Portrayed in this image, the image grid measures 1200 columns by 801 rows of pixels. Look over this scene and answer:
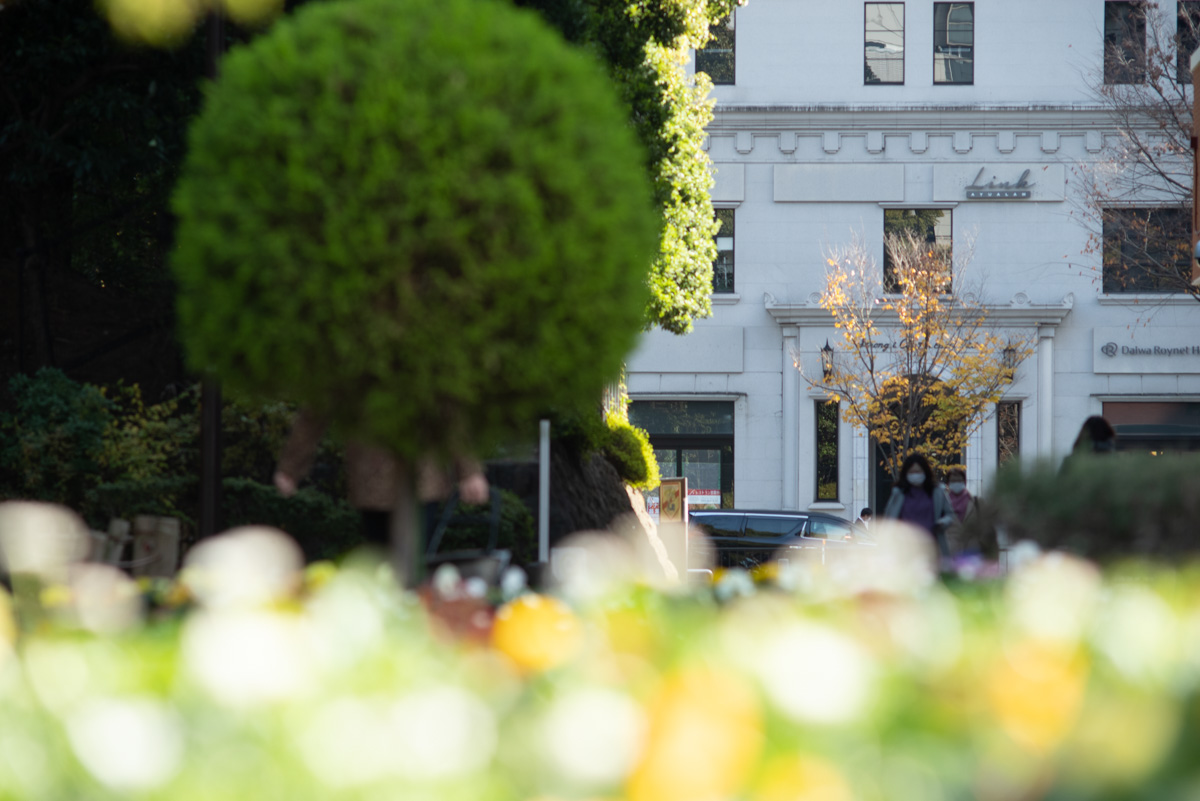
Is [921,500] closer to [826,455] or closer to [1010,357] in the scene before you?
[1010,357]

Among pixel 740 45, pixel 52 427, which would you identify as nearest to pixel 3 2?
pixel 52 427

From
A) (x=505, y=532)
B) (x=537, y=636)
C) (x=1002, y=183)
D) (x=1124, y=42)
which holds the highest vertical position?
(x=1124, y=42)

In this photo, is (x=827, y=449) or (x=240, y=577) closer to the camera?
(x=240, y=577)

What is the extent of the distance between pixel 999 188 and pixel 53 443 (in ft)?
80.5

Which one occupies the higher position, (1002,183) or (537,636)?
(1002,183)

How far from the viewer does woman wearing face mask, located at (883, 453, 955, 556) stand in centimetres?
1123

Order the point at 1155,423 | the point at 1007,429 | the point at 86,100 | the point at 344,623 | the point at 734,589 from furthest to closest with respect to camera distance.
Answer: the point at 1007,429 < the point at 1155,423 < the point at 86,100 < the point at 734,589 < the point at 344,623

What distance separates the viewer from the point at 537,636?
3.20 m

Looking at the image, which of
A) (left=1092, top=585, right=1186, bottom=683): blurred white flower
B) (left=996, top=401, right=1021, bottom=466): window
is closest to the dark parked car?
(left=996, top=401, right=1021, bottom=466): window

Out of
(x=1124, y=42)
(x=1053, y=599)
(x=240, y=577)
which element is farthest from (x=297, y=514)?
(x=1124, y=42)

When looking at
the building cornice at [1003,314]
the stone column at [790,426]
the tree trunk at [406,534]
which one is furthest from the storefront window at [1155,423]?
the tree trunk at [406,534]

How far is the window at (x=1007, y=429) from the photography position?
1147 inches

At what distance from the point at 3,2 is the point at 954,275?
75.9 ft

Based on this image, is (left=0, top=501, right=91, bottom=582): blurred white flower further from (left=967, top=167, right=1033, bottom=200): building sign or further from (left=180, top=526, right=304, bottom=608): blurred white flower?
(left=967, top=167, right=1033, bottom=200): building sign
